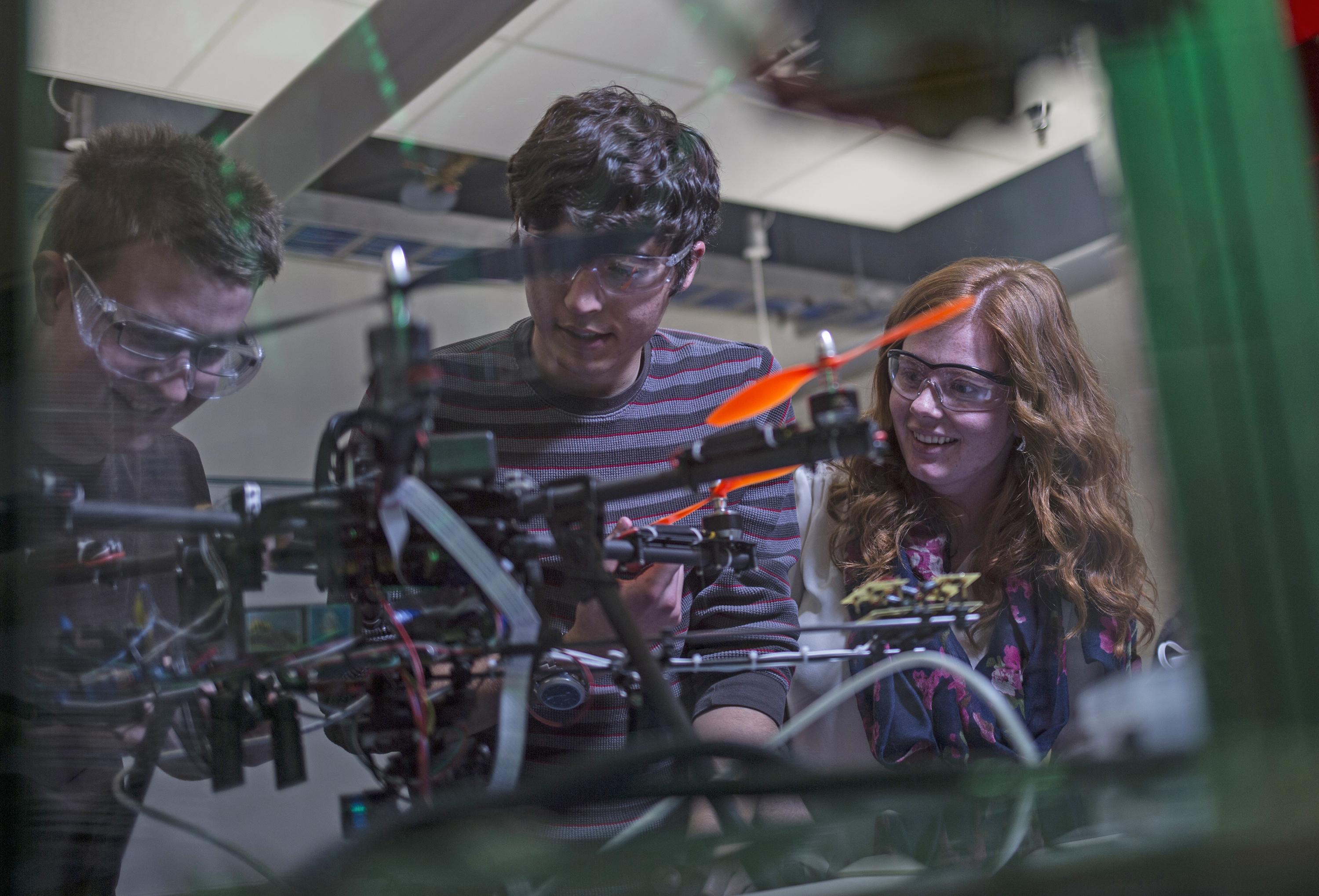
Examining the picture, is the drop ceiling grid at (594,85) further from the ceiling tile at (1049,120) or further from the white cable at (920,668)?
the white cable at (920,668)

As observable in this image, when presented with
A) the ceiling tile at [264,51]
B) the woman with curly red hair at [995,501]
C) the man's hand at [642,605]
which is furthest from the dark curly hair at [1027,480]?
the ceiling tile at [264,51]

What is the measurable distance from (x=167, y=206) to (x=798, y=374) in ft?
1.11

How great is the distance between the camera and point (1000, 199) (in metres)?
0.56

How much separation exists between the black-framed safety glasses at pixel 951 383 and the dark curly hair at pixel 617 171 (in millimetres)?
139

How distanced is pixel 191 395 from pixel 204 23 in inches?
8.1

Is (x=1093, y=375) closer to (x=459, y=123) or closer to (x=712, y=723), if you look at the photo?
(x=712, y=723)

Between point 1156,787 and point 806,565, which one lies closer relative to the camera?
point 1156,787

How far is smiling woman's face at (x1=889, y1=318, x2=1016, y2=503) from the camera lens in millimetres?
565

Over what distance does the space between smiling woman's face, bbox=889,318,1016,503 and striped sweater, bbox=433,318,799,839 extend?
0.08 metres

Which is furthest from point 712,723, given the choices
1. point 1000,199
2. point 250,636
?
point 1000,199

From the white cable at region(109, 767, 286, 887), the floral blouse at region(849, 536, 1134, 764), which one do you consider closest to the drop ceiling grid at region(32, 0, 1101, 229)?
the floral blouse at region(849, 536, 1134, 764)

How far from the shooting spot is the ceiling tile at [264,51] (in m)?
0.51

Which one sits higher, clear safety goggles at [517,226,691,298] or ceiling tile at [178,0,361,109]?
ceiling tile at [178,0,361,109]

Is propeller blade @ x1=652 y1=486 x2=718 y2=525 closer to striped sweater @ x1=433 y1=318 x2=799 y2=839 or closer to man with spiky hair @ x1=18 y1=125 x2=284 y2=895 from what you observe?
striped sweater @ x1=433 y1=318 x2=799 y2=839
